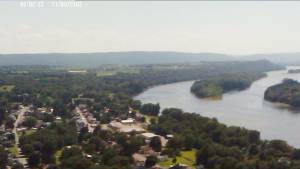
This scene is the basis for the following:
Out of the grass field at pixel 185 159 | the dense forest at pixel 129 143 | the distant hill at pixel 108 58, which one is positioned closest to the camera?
the dense forest at pixel 129 143

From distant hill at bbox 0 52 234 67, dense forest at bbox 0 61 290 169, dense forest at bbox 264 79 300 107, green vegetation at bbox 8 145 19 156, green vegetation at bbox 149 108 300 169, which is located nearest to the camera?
green vegetation at bbox 149 108 300 169

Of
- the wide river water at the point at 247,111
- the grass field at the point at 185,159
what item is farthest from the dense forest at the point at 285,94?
the grass field at the point at 185,159

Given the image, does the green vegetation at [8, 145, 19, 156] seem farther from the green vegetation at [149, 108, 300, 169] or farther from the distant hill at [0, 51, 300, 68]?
the distant hill at [0, 51, 300, 68]

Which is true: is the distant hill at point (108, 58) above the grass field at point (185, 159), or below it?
below

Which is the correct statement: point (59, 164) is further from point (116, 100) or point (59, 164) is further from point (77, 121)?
point (116, 100)

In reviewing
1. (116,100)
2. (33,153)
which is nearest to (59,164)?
(33,153)

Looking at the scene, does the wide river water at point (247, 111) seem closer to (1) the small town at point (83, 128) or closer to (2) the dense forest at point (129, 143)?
(2) the dense forest at point (129, 143)

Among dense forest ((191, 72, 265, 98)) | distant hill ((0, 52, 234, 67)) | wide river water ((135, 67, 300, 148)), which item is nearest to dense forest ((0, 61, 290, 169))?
wide river water ((135, 67, 300, 148))

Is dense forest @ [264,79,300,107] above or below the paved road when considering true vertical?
above
